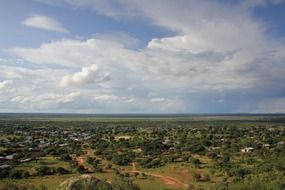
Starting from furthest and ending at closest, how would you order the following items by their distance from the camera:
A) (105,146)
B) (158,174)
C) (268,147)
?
(105,146) < (268,147) < (158,174)

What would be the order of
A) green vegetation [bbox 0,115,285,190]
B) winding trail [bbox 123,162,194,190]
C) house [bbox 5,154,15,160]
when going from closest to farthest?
green vegetation [bbox 0,115,285,190] < winding trail [bbox 123,162,194,190] < house [bbox 5,154,15,160]

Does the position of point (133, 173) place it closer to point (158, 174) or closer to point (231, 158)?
point (158, 174)

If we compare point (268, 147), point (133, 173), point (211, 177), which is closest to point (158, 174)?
point (133, 173)

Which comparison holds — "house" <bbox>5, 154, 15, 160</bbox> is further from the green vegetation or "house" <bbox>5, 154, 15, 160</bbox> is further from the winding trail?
the winding trail

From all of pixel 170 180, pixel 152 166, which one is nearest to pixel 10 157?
pixel 152 166

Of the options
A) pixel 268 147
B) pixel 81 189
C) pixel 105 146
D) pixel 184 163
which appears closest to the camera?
pixel 81 189

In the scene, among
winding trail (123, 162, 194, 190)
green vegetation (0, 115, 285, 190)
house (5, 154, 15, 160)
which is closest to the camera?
green vegetation (0, 115, 285, 190)

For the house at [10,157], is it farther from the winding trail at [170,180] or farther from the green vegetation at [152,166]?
the winding trail at [170,180]

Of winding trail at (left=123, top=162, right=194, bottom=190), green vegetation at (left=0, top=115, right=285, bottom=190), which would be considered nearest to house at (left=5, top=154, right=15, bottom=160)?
green vegetation at (left=0, top=115, right=285, bottom=190)

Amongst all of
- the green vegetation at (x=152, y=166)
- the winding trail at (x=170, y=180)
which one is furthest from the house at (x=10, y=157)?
the winding trail at (x=170, y=180)

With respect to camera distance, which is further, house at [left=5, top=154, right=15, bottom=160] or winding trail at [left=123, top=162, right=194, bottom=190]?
house at [left=5, top=154, right=15, bottom=160]

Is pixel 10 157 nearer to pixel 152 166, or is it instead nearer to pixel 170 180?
pixel 152 166
